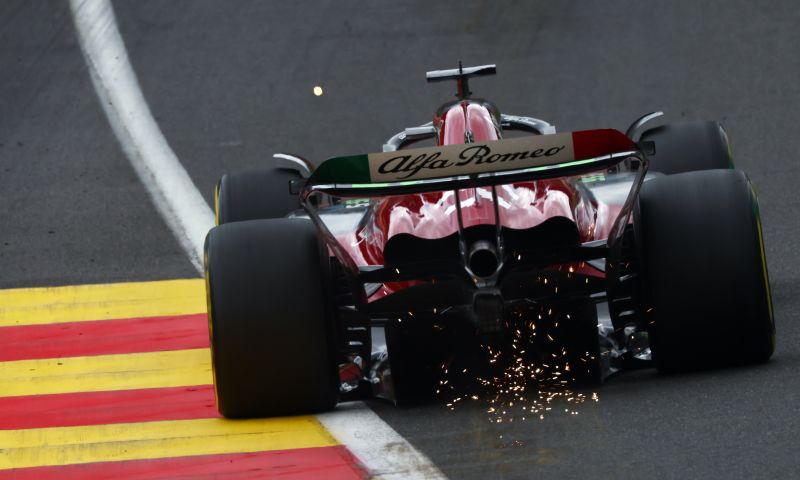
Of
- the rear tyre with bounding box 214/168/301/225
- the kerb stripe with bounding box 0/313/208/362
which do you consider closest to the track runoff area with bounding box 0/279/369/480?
the kerb stripe with bounding box 0/313/208/362

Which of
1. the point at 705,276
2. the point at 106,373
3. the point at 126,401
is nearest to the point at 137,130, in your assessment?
the point at 106,373

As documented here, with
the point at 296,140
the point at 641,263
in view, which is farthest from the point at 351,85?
the point at 641,263

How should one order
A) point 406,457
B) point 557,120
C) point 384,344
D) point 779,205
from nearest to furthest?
point 406,457 → point 384,344 → point 779,205 → point 557,120

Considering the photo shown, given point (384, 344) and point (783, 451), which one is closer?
point (783, 451)

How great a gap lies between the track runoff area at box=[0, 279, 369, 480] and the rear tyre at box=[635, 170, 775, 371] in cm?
139

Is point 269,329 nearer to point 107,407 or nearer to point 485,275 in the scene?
point 485,275

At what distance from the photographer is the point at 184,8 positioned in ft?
48.3

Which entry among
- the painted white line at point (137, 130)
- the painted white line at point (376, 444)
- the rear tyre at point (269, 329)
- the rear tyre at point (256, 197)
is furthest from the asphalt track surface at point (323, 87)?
the rear tyre at point (269, 329)

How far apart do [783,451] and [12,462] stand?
284 centimetres

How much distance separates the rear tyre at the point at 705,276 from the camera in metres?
5.92

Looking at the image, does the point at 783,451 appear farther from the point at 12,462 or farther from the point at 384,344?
the point at 12,462

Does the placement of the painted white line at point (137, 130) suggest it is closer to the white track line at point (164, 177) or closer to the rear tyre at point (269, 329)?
the white track line at point (164, 177)

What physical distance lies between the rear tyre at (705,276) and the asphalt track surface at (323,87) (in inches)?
46.8

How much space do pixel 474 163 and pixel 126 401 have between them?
89.2 inches
